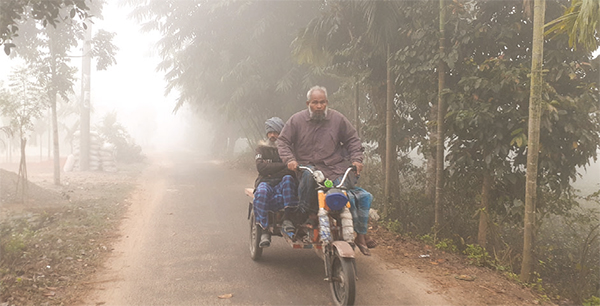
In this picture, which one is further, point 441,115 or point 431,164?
point 431,164

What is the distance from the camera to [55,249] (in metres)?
5.94

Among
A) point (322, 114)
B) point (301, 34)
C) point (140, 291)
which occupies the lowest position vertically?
point (140, 291)

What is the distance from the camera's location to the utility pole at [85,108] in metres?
15.8

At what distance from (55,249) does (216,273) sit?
261 centimetres

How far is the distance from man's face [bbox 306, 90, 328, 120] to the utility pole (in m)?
13.7

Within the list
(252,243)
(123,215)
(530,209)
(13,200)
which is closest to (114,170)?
(13,200)

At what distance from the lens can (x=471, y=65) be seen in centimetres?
606

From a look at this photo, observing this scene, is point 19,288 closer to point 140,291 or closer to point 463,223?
point 140,291

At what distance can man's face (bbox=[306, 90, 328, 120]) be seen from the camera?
4.85m

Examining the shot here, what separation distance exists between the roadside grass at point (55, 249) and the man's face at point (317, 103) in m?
3.30

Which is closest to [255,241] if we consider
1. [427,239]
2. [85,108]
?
[427,239]

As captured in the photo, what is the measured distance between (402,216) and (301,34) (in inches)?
169

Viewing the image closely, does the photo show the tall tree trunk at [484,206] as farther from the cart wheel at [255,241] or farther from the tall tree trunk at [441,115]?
the cart wheel at [255,241]

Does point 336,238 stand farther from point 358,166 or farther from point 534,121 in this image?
point 534,121
